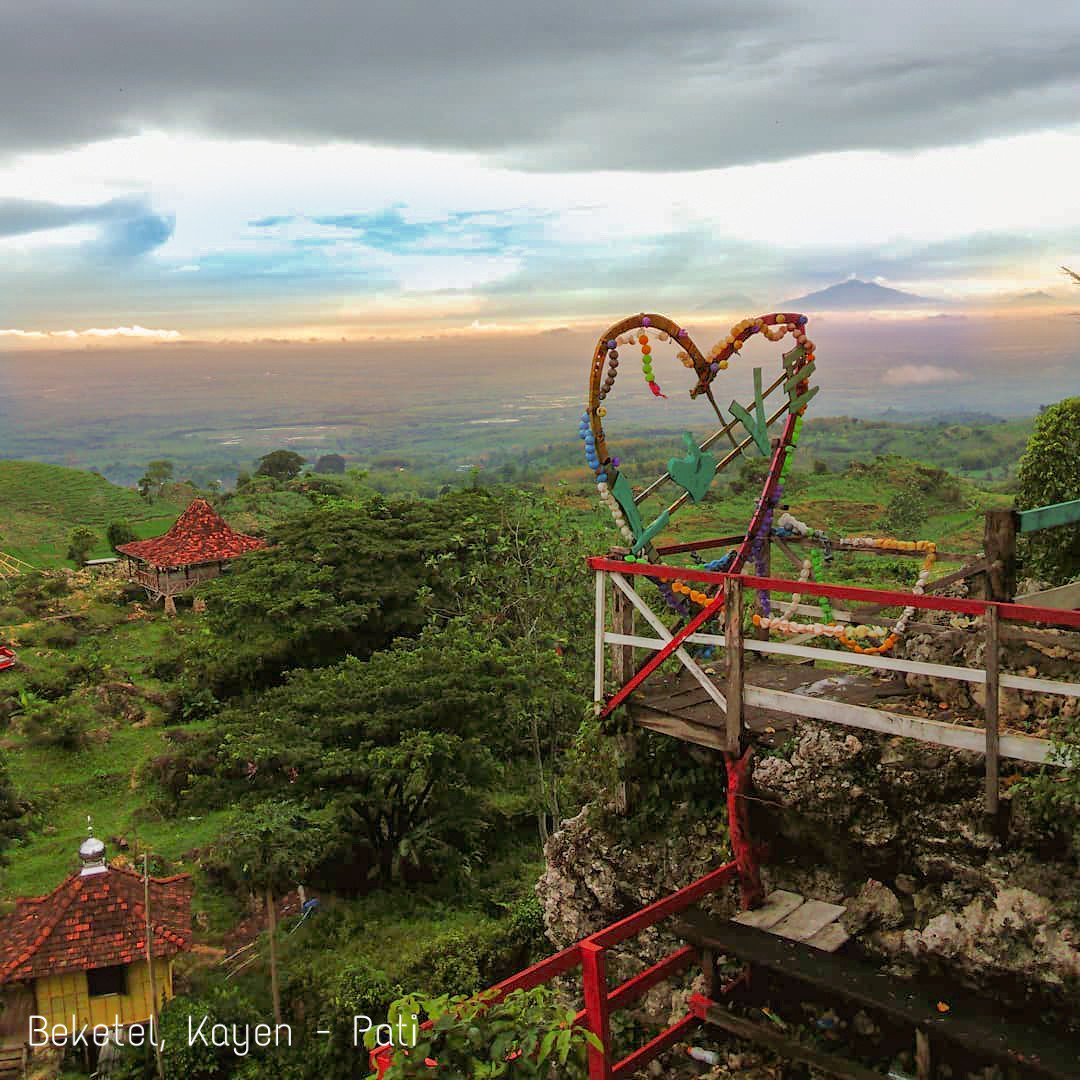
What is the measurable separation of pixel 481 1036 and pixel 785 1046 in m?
2.44

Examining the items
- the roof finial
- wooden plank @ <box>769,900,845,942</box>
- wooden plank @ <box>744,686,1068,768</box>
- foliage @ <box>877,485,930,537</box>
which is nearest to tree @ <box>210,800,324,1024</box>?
the roof finial

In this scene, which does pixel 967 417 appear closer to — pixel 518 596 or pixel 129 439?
pixel 518 596

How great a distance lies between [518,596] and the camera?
16.6 meters

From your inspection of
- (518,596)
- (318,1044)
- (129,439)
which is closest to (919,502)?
(518,596)

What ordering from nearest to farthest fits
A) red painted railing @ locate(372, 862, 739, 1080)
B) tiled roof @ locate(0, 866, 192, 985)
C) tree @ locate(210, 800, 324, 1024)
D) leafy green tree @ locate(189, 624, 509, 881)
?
1. red painted railing @ locate(372, 862, 739, 1080)
2. tiled roof @ locate(0, 866, 192, 985)
3. tree @ locate(210, 800, 324, 1024)
4. leafy green tree @ locate(189, 624, 509, 881)

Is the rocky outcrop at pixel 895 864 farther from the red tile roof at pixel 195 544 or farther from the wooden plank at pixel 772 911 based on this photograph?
the red tile roof at pixel 195 544

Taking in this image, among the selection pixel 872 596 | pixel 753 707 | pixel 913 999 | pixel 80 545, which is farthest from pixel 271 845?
pixel 80 545

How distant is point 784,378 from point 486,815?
12087mm

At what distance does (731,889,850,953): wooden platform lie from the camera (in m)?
6.25

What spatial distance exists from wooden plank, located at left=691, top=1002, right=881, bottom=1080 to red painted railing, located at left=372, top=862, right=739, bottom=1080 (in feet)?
0.97

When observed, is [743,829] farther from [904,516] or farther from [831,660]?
[904,516]

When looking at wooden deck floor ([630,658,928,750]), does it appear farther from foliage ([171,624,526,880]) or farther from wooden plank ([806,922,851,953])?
foliage ([171,624,526,880])

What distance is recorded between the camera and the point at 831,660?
6.70m

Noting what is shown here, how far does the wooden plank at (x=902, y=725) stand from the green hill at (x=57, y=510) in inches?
1668
